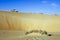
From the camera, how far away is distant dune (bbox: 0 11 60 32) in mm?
26859

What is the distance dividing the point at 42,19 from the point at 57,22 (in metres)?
3.03

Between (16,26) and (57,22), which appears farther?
(57,22)

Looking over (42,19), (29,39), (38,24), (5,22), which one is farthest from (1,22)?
(29,39)

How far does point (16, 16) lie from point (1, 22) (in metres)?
4.66

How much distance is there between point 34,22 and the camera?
31.0 meters

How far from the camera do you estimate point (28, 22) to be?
1206 inches

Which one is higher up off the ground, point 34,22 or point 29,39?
point 29,39

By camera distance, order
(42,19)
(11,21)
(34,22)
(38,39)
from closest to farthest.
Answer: (38,39) < (11,21) < (34,22) < (42,19)

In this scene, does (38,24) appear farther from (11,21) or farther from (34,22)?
(11,21)

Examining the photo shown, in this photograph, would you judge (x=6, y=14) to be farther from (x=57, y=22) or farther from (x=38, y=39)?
(x=38, y=39)

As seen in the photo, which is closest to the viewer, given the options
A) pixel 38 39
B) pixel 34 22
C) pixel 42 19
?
pixel 38 39

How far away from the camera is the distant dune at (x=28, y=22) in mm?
26859

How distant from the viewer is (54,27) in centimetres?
2836

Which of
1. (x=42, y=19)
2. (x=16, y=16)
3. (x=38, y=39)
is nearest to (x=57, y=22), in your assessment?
(x=42, y=19)
